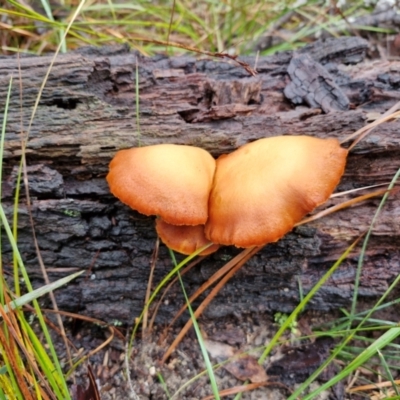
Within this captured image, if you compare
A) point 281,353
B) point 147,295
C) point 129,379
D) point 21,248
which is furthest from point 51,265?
point 281,353

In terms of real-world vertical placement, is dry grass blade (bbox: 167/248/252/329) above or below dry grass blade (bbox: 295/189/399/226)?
below

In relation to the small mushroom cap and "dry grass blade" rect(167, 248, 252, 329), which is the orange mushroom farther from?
"dry grass blade" rect(167, 248, 252, 329)

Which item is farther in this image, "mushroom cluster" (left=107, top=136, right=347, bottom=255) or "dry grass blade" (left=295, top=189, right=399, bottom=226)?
"dry grass blade" (left=295, top=189, right=399, bottom=226)

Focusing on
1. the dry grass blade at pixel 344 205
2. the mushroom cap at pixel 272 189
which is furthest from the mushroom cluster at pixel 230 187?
the dry grass blade at pixel 344 205

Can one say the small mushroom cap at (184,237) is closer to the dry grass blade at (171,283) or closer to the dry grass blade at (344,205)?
the dry grass blade at (171,283)

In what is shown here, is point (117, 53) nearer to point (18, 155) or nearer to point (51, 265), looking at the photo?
point (18, 155)

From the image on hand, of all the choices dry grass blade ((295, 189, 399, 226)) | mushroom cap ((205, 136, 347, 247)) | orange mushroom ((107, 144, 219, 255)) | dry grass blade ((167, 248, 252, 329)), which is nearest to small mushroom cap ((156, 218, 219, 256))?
orange mushroom ((107, 144, 219, 255))

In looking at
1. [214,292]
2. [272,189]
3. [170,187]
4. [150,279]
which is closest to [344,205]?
[272,189]
